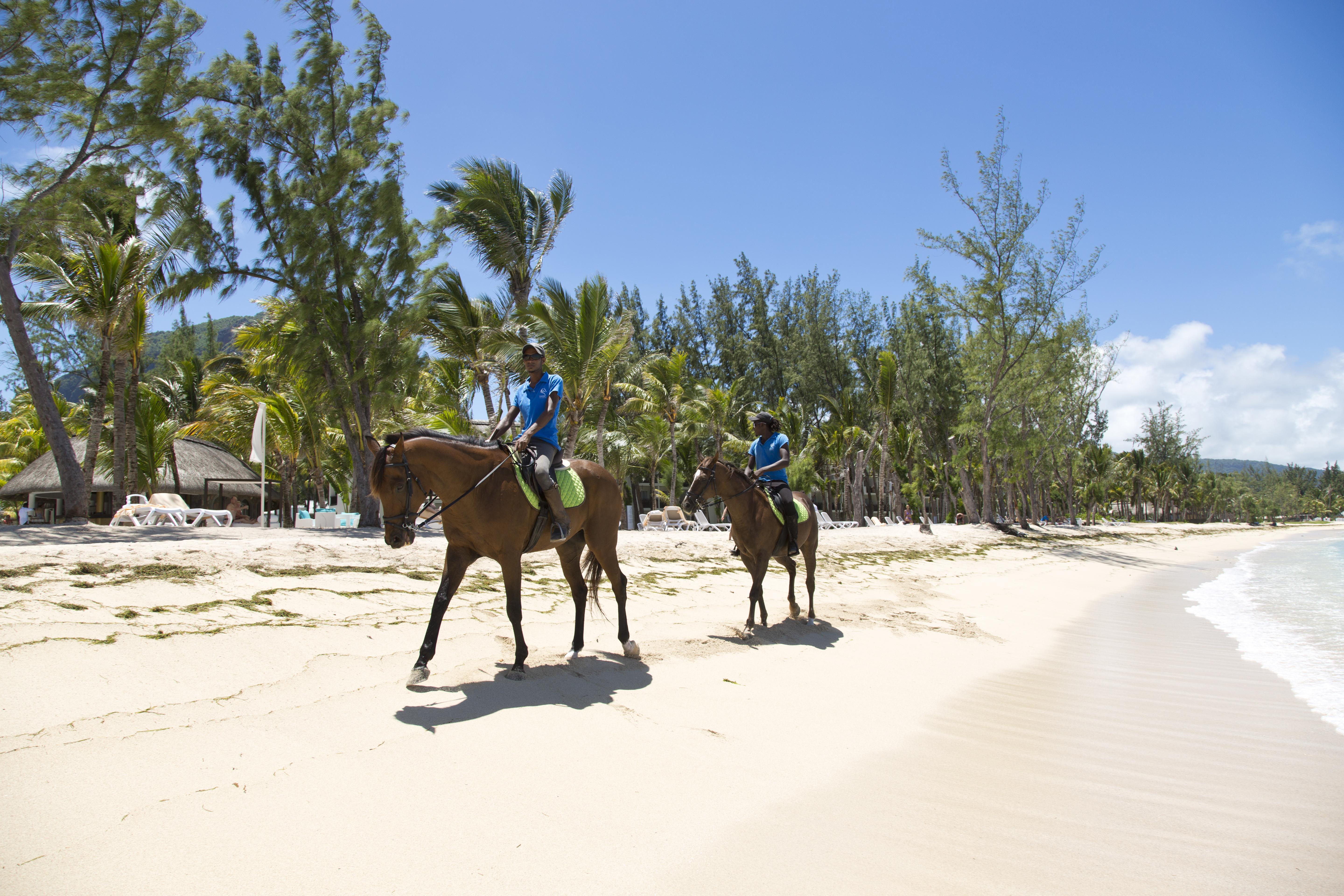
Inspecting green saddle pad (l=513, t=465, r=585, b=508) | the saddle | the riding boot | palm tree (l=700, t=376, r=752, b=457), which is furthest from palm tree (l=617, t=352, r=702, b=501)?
the riding boot

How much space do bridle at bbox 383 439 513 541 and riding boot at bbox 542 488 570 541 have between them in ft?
1.81

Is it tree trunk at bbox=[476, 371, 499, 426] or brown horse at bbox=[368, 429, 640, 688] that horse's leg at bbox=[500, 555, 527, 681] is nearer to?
brown horse at bbox=[368, 429, 640, 688]

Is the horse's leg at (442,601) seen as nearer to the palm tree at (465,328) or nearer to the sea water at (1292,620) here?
the sea water at (1292,620)

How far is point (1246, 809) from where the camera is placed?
3.59 metres

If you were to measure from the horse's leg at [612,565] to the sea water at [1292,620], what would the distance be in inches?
217

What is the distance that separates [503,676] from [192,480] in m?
28.3

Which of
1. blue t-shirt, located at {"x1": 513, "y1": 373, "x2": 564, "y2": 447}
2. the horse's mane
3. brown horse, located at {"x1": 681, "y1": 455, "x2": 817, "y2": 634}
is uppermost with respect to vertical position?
blue t-shirt, located at {"x1": 513, "y1": 373, "x2": 564, "y2": 447}

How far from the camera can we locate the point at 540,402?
5.84 metres

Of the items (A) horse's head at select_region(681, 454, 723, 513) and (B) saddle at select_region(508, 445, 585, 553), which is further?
(A) horse's head at select_region(681, 454, 723, 513)

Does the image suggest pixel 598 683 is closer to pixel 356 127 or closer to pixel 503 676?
pixel 503 676

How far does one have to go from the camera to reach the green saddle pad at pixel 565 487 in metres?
5.39

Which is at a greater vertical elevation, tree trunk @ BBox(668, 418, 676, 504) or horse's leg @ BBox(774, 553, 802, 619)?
tree trunk @ BBox(668, 418, 676, 504)

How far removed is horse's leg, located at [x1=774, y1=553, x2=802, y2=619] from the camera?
834 cm

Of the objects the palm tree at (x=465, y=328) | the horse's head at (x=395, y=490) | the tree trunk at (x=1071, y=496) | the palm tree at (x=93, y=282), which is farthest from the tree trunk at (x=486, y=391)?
the tree trunk at (x=1071, y=496)
